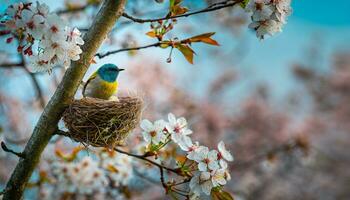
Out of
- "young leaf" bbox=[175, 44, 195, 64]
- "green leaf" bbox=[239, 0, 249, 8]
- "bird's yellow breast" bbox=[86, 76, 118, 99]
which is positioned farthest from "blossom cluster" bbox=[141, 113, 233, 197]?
"green leaf" bbox=[239, 0, 249, 8]

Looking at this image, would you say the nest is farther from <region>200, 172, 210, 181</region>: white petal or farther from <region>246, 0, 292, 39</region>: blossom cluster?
<region>246, 0, 292, 39</region>: blossom cluster

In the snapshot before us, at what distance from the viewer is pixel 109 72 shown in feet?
9.96

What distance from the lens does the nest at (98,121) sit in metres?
2.46

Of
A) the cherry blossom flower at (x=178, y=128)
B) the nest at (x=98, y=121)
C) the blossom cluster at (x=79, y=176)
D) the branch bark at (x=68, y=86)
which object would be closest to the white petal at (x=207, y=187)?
the cherry blossom flower at (x=178, y=128)

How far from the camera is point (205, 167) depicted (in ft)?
7.83

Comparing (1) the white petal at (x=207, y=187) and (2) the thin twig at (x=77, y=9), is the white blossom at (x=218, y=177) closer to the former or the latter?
(1) the white petal at (x=207, y=187)

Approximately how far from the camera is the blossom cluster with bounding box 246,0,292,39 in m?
2.32

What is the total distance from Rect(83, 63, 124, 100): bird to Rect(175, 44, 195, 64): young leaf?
0.72 meters

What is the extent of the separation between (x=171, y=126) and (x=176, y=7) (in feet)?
1.98

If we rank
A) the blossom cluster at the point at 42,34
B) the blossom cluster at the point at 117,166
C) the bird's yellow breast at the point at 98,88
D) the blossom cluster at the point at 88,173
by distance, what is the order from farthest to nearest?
the blossom cluster at the point at 88,173
the blossom cluster at the point at 117,166
the bird's yellow breast at the point at 98,88
the blossom cluster at the point at 42,34

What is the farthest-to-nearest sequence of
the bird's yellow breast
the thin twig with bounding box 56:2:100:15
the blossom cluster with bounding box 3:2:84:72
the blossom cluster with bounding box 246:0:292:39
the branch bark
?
the thin twig with bounding box 56:2:100:15, the bird's yellow breast, the branch bark, the blossom cluster with bounding box 246:0:292:39, the blossom cluster with bounding box 3:2:84:72

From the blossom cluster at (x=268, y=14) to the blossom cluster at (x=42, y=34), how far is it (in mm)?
829

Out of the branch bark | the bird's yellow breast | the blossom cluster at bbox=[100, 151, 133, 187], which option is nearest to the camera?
the branch bark

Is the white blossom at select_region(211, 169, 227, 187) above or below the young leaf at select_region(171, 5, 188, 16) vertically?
below
